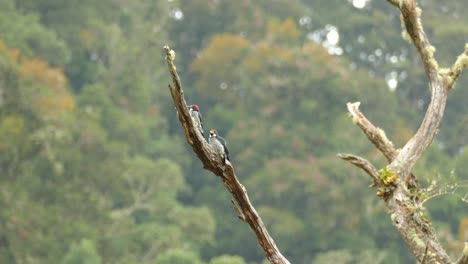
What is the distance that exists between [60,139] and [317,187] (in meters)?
8.78

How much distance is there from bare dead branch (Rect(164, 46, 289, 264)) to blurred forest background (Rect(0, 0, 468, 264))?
74.2ft

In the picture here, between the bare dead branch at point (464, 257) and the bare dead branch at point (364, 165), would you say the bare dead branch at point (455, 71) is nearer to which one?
the bare dead branch at point (364, 165)

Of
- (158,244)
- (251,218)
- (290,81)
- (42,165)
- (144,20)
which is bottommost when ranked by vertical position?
(251,218)

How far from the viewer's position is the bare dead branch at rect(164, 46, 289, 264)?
7.97m

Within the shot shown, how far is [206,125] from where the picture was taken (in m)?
46.1

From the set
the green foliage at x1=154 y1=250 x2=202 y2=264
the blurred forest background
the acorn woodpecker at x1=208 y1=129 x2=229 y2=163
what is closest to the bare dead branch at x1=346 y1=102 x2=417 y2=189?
the acorn woodpecker at x1=208 y1=129 x2=229 y2=163

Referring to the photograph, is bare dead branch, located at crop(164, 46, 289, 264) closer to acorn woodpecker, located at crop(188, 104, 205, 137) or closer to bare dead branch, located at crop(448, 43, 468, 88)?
acorn woodpecker, located at crop(188, 104, 205, 137)

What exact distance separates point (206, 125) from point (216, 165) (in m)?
37.8

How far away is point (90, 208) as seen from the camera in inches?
1448

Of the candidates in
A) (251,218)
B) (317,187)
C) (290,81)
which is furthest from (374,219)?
(251,218)

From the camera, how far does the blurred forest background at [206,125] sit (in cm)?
3650

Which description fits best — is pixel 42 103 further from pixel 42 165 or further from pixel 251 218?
pixel 251 218

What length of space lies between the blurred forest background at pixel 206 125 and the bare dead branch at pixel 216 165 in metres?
22.6

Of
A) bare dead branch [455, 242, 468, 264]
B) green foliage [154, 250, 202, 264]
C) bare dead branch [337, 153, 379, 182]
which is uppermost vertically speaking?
green foliage [154, 250, 202, 264]
